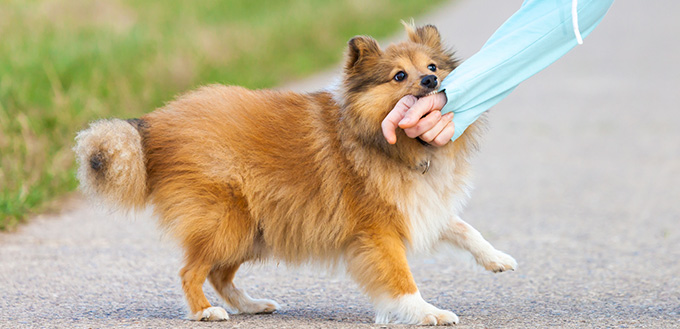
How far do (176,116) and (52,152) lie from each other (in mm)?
4117

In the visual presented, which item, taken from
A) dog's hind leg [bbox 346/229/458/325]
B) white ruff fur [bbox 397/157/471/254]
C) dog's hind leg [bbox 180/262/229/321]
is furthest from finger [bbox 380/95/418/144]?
dog's hind leg [bbox 180/262/229/321]

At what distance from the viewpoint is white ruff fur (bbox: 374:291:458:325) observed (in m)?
4.31

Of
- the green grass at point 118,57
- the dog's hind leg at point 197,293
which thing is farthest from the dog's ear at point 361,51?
the green grass at point 118,57

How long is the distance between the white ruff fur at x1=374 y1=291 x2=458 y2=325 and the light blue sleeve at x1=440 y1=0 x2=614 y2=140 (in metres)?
0.87

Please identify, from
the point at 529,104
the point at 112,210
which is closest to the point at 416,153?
the point at 112,210

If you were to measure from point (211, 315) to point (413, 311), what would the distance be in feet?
3.43

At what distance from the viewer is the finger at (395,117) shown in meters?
4.26

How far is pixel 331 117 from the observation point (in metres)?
4.62

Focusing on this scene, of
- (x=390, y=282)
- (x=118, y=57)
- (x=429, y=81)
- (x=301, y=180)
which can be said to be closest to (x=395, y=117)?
(x=429, y=81)

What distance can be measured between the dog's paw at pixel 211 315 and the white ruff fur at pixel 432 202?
105 centimetres

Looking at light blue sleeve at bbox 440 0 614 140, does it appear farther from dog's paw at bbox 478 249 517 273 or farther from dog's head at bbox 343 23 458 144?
dog's paw at bbox 478 249 517 273

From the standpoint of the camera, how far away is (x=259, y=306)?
15.9ft

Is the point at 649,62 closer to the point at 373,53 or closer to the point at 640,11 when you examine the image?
the point at 640,11

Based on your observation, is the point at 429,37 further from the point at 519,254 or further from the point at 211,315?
the point at 519,254
